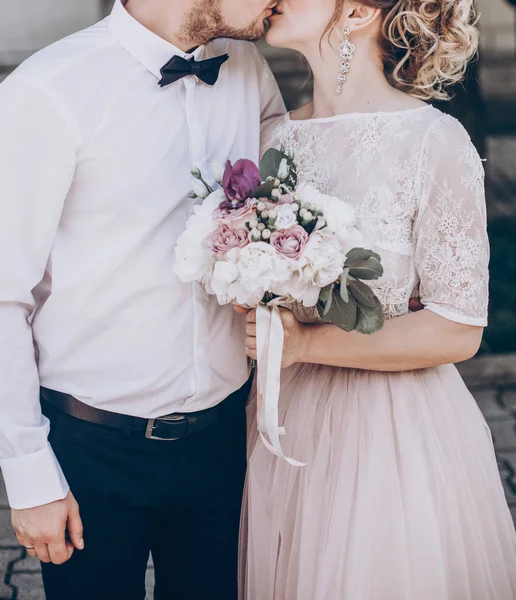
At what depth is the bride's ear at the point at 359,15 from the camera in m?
2.13

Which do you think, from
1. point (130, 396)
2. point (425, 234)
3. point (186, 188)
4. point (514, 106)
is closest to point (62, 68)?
point (186, 188)

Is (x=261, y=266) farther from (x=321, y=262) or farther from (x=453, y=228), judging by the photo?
(x=453, y=228)

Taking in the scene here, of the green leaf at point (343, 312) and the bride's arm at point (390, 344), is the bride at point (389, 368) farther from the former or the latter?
the green leaf at point (343, 312)

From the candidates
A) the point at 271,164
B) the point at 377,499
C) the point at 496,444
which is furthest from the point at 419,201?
the point at 496,444

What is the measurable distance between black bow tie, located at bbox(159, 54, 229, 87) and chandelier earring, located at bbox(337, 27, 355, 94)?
0.34 metres

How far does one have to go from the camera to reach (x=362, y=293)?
1761 millimetres

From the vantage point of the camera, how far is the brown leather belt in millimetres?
1996

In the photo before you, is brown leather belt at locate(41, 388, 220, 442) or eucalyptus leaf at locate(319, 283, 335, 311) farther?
brown leather belt at locate(41, 388, 220, 442)

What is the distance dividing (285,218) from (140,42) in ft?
2.12

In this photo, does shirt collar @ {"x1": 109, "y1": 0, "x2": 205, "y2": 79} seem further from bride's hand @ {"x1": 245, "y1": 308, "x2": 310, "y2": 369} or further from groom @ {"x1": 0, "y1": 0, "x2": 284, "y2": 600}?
bride's hand @ {"x1": 245, "y1": 308, "x2": 310, "y2": 369}

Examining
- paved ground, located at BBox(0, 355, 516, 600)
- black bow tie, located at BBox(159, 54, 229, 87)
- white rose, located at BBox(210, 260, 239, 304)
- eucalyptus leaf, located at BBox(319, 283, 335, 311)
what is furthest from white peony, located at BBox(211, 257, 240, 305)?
paved ground, located at BBox(0, 355, 516, 600)

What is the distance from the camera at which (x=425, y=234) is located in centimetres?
200

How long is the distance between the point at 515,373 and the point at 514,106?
9996 mm

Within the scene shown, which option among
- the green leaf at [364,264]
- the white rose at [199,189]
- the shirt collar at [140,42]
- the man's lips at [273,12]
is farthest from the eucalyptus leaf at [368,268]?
the man's lips at [273,12]
